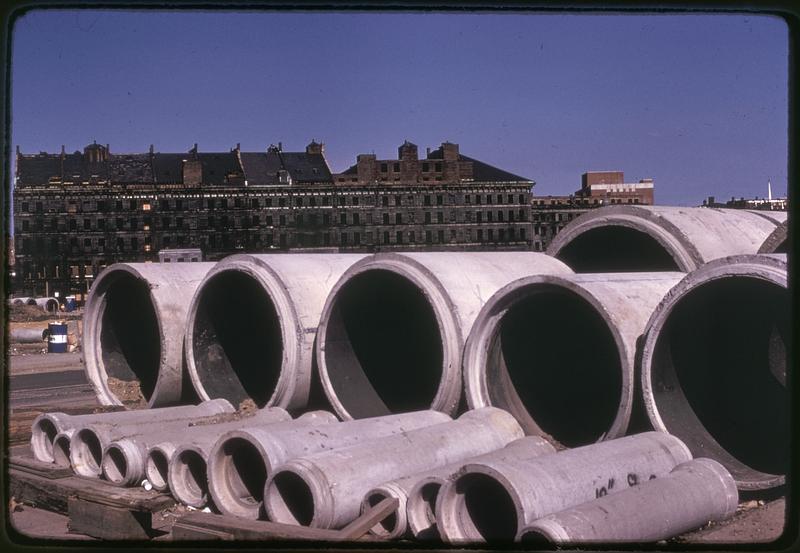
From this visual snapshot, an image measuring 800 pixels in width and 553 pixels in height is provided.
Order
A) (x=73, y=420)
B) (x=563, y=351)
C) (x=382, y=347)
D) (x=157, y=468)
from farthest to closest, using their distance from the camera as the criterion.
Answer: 1. (x=382, y=347)
2. (x=563, y=351)
3. (x=73, y=420)
4. (x=157, y=468)

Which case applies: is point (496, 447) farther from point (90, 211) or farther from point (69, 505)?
point (90, 211)

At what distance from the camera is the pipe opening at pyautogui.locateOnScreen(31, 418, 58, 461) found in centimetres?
936

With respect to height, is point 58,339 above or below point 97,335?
below

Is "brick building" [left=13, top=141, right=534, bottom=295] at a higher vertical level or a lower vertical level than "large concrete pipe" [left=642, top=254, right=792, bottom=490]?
higher

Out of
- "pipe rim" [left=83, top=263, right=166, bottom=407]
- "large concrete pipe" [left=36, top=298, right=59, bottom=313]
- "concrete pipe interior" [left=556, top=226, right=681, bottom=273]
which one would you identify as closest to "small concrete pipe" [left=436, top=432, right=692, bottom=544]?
"concrete pipe interior" [left=556, top=226, right=681, bottom=273]

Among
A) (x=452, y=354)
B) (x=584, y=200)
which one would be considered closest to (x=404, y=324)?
(x=452, y=354)

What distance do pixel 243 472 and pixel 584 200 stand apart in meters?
58.0

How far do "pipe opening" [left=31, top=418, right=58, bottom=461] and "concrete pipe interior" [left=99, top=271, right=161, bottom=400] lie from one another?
265 cm

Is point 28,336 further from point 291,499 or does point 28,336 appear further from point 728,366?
point 728,366

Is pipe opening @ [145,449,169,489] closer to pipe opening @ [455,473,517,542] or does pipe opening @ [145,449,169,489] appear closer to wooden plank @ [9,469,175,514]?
wooden plank @ [9,469,175,514]

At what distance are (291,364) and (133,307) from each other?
177 inches

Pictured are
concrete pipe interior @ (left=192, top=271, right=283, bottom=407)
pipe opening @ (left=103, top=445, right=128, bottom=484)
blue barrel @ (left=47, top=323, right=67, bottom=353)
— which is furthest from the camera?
blue barrel @ (left=47, top=323, right=67, bottom=353)

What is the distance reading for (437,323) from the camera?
340 inches

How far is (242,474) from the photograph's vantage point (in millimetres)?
7605
